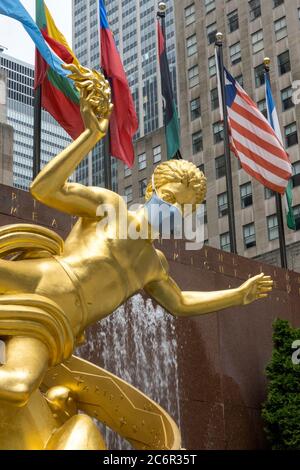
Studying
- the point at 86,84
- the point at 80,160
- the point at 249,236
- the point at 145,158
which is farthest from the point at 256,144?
the point at 145,158

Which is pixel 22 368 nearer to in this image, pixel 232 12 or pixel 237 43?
pixel 237 43

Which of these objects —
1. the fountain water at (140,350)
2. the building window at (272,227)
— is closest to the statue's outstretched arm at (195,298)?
the fountain water at (140,350)

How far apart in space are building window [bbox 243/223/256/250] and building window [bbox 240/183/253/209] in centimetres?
125

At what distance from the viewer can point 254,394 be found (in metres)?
11.8

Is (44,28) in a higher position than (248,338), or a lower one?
higher

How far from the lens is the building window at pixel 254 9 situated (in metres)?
47.2

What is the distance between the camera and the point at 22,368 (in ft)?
16.4

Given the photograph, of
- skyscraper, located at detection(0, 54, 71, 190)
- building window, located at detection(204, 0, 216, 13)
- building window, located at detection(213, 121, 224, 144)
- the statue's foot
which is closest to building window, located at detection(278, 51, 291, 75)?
building window, located at detection(213, 121, 224, 144)

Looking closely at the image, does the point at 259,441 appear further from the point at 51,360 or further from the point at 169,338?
the point at 51,360

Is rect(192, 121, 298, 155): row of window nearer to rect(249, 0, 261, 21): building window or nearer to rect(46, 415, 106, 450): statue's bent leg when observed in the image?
rect(249, 0, 261, 21): building window

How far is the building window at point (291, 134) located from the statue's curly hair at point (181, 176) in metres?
36.8

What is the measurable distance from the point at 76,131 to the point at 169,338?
449cm
